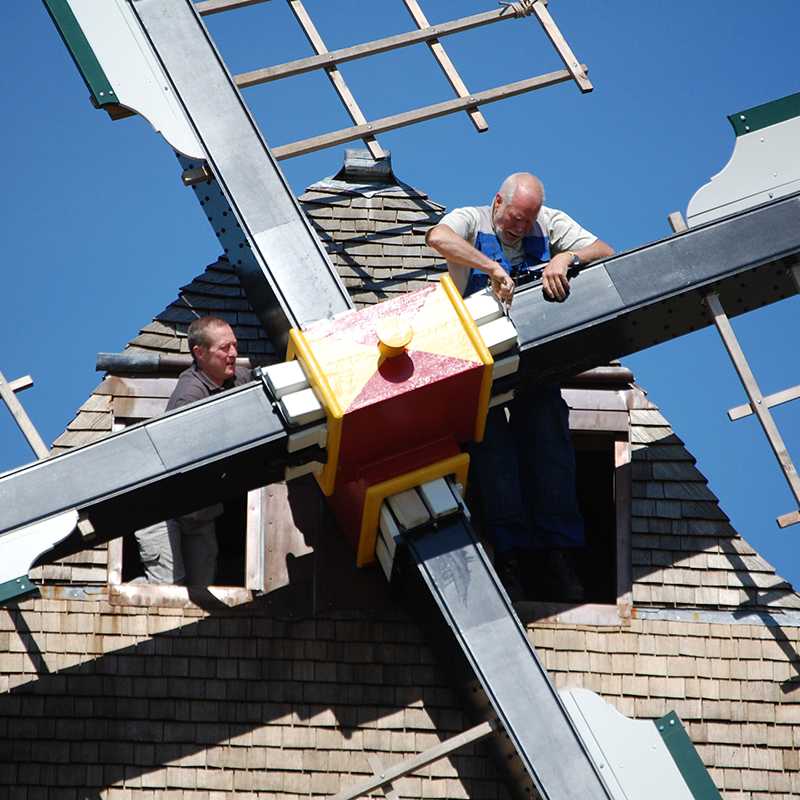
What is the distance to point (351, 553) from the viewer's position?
331 inches

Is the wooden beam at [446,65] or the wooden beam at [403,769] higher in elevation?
the wooden beam at [446,65]

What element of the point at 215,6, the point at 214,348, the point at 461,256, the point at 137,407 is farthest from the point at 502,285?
the point at 215,6

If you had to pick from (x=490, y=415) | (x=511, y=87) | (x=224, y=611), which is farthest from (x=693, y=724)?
(x=511, y=87)

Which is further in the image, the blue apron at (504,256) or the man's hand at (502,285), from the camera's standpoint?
the blue apron at (504,256)

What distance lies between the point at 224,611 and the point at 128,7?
9.41ft

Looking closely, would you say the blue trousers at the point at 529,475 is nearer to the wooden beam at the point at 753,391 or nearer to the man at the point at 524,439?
the man at the point at 524,439

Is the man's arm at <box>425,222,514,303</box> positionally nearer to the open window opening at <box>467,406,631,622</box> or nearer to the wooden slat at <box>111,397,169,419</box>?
the open window opening at <box>467,406,631,622</box>

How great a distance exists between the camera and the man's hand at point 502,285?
737 centimetres

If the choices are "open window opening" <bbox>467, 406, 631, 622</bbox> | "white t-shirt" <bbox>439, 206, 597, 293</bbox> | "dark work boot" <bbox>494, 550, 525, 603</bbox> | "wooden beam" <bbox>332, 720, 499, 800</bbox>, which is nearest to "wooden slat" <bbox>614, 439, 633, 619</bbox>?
"open window opening" <bbox>467, 406, 631, 622</bbox>

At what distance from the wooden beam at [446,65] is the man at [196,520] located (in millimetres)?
1611

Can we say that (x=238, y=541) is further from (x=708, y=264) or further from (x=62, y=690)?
(x=708, y=264)

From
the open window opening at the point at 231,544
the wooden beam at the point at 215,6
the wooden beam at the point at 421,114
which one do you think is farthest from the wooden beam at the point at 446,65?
the open window opening at the point at 231,544

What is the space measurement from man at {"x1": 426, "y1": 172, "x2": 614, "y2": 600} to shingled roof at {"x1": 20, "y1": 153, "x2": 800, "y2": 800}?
13.2 inches

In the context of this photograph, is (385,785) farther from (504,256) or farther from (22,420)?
(504,256)
